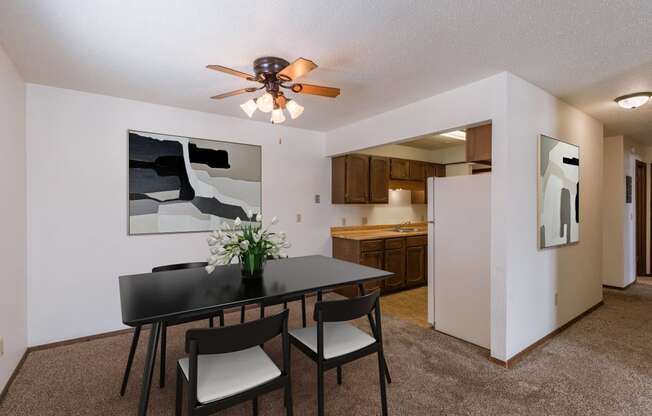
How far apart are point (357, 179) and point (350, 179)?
14 centimetres

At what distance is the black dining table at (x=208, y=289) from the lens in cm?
149

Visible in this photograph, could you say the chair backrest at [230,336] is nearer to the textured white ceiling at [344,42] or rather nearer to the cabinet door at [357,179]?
the textured white ceiling at [344,42]

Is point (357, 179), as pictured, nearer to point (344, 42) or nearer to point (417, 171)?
point (417, 171)

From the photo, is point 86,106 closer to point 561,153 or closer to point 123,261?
point 123,261

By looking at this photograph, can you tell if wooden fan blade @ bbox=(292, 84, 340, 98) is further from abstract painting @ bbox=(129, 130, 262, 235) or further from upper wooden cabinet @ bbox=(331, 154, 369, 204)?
upper wooden cabinet @ bbox=(331, 154, 369, 204)

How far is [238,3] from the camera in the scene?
1.68m

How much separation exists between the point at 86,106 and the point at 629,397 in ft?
16.3

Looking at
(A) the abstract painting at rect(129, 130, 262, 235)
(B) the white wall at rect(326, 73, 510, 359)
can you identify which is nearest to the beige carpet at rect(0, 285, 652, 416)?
(B) the white wall at rect(326, 73, 510, 359)

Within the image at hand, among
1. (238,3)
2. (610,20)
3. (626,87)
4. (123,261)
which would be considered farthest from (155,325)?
(626,87)

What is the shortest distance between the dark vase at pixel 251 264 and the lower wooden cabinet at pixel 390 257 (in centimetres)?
226

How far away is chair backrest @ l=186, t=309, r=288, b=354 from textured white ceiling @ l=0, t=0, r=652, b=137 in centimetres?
165

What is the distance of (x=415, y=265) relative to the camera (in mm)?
4820

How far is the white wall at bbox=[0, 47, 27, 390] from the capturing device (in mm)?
2166

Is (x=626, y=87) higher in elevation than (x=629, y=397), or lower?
higher
